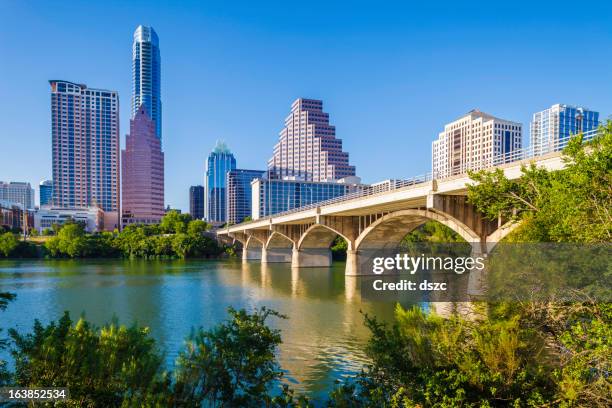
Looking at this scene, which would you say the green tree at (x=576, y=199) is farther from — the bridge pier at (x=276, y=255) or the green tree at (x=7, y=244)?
the green tree at (x=7, y=244)

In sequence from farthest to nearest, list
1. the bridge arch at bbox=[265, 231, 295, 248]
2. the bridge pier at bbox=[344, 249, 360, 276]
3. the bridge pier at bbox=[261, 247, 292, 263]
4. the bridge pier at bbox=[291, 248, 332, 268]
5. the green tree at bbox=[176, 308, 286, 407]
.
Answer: the bridge pier at bbox=[261, 247, 292, 263], the bridge arch at bbox=[265, 231, 295, 248], the bridge pier at bbox=[291, 248, 332, 268], the bridge pier at bbox=[344, 249, 360, 276], the green tree at bbox=[176, 308, 286, 407]

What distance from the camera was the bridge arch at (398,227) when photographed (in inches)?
1152

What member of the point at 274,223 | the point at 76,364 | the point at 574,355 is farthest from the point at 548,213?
the point at 274,223

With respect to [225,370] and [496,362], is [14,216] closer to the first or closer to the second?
[225,370]

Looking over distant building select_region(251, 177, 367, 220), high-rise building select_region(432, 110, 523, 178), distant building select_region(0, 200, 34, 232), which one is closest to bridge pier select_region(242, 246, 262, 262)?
distant building select_region(251, 177, 367, 220)

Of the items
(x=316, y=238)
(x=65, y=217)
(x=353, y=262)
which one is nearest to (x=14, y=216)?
(x=65, y=217)

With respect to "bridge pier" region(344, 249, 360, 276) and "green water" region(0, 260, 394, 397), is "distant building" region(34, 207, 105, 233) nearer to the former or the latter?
"green water" region(0, 260, 394, 397)

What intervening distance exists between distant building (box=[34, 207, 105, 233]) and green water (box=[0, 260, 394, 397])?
301 feet

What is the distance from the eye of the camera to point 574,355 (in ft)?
29.0

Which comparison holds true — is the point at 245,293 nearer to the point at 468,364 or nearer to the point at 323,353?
the point at 323,353

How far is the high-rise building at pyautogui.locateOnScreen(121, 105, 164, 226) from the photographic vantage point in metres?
148

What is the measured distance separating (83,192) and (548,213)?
543 feet

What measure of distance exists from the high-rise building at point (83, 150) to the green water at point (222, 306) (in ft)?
357

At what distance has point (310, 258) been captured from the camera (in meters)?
65.6
